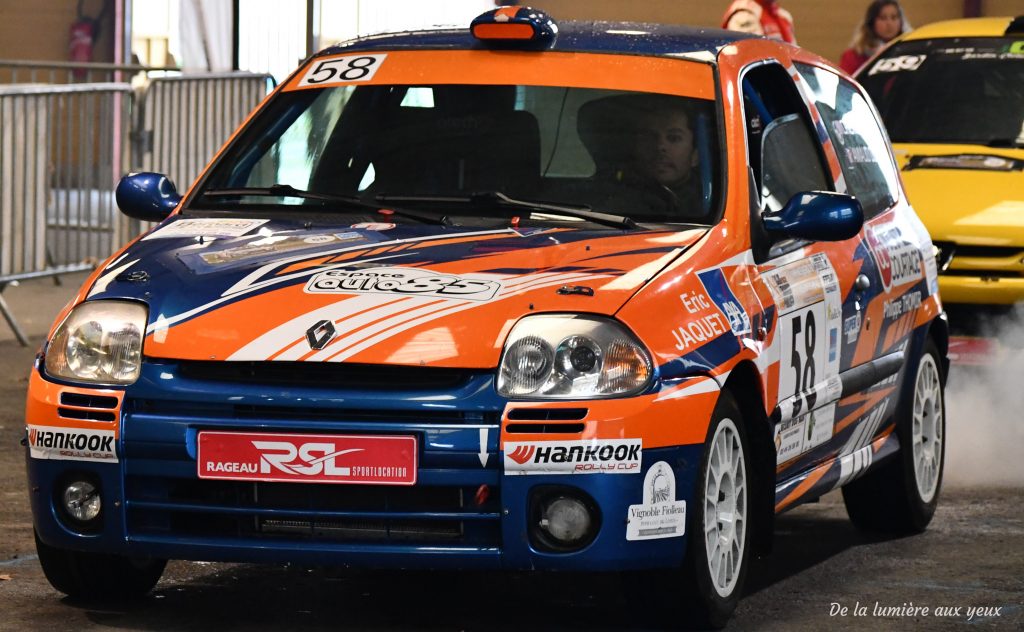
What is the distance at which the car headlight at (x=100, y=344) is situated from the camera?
5.37 metres

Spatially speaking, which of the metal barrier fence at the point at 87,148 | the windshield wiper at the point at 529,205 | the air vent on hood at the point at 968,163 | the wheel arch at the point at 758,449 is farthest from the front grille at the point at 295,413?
the metal barrier fence at the point at 87,148

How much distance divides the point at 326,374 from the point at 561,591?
1292 mm

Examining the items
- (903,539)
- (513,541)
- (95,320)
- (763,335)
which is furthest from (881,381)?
(95,320)

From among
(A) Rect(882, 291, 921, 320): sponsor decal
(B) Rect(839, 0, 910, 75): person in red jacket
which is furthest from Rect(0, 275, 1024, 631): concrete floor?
(B) Rect(839, 0, 910, 75): person in red jacket

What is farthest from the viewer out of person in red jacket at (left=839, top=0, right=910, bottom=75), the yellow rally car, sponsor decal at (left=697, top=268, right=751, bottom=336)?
person in red jacket at (left=839, top=0, right=910, bottom=75)

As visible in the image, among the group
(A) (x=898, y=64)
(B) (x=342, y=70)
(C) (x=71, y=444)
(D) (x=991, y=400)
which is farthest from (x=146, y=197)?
(A) (x=898, y=64)

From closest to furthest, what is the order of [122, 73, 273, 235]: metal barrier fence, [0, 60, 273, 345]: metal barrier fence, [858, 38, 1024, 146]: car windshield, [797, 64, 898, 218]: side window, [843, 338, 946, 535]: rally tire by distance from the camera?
[797, 64, 898, 218]: side window → [843, 338, 946, 535]: rally tire → [858, 38, 1024, 146]: car windshield → [0, 60, 273, 345]: metal barrier fence → [122, 73, 273, 235]: metal barrier fence

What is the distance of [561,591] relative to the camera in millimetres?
6184

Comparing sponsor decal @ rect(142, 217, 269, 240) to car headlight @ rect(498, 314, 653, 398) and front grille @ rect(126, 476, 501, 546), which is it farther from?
car headlight @ rect(498, 314, 653, 398)

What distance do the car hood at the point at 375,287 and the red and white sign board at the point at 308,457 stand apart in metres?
0.19

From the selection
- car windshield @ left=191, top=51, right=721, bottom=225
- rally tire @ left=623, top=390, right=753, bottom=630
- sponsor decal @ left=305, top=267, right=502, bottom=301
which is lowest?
rally tire @ left=623, top=390, right=753, bottom=630

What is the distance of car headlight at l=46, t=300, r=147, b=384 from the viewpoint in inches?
211

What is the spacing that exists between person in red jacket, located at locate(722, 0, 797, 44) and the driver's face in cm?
690

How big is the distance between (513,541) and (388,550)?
0.30 metres
